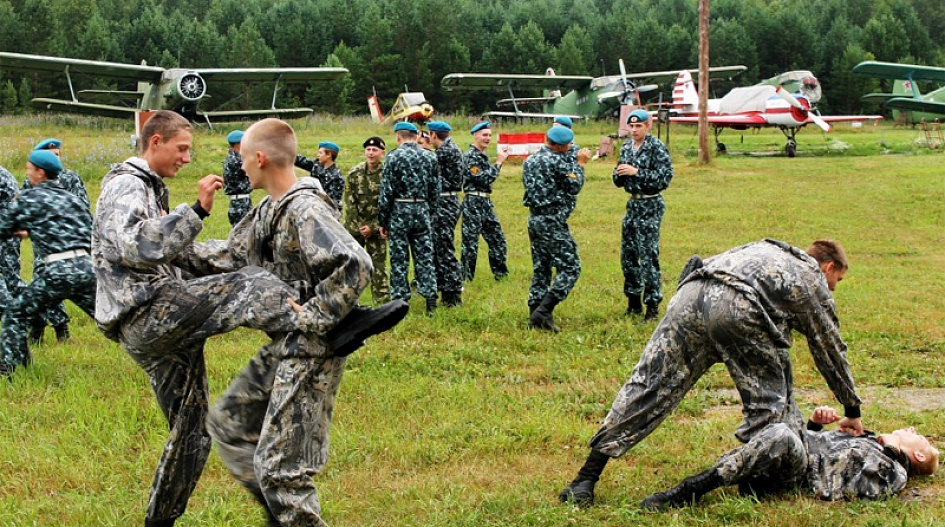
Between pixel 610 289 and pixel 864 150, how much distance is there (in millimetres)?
27041

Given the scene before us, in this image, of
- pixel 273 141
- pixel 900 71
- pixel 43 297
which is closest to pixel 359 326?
pixel 273 141

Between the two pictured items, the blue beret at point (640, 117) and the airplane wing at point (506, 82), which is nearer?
the blue beret at point (640, 117)

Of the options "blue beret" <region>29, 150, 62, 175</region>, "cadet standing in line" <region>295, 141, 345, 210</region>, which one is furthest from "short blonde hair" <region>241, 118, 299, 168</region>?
"cadet standing in line" <region>295, 141, 345, 210</region>

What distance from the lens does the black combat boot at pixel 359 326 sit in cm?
386

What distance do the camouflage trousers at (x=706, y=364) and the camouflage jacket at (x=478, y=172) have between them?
7.58 m

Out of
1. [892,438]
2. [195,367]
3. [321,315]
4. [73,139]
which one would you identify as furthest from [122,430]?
[73,139]

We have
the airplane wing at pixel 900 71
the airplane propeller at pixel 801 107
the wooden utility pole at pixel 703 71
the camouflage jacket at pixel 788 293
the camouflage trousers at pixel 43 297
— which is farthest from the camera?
the airplane propeller at pixel 801 107

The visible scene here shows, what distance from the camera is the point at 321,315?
382 cm

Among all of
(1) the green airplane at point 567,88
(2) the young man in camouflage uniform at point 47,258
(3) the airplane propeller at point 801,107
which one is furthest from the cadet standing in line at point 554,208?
(1) the green airplane at point 567,88

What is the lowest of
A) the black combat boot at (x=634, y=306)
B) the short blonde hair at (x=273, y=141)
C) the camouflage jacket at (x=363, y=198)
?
the black combat boot at (x=634, y=306)

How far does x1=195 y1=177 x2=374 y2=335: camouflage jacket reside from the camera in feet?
12.5

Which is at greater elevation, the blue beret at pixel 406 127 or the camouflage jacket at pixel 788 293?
the blue beret at pixel 406 127

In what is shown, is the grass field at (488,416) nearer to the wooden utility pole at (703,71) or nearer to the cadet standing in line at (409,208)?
the cadet standing in line at (409,208)

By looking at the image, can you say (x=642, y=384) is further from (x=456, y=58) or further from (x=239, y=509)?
(x=456, y=58)
